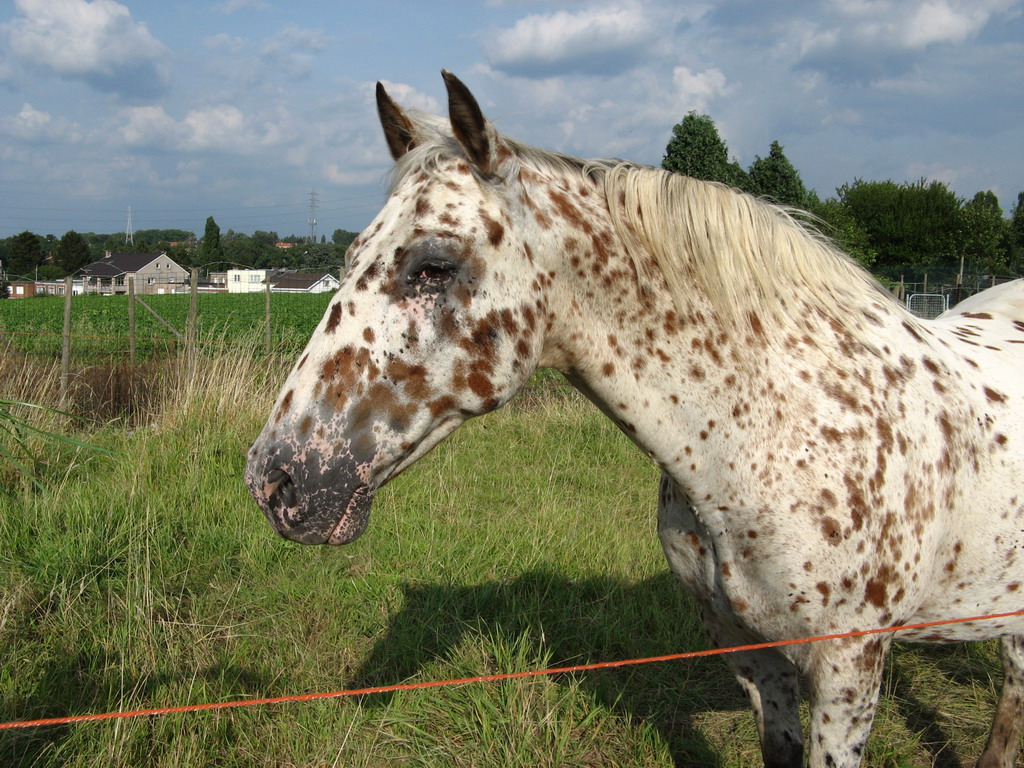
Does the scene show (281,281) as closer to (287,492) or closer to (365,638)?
(365,638)

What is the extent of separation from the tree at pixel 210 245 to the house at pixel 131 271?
13.4 feet

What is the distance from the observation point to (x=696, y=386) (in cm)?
191

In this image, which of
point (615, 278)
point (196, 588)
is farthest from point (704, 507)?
point (196, 588)

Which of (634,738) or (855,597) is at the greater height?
(855,597)

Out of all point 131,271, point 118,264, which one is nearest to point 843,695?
point 131,271

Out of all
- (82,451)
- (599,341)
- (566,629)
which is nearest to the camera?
(599,341)

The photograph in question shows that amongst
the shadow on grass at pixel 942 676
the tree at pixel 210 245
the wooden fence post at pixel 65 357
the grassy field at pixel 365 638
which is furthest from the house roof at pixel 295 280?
the shadow on grass at pixel 942 676

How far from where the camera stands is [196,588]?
377 centimetres

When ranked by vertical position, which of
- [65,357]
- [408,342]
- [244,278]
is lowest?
[65,357]

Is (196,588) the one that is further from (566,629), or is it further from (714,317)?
(714,317)

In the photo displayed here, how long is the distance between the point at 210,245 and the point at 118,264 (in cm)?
1200

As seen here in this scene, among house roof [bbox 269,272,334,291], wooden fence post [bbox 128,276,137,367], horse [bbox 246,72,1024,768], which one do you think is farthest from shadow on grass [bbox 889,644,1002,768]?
house roof [bbox 269,272,334,291]

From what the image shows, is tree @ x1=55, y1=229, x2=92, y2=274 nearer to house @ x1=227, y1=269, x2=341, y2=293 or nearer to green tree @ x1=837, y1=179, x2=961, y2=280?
house @ x1=227, y1=269, x2=341, y2=293

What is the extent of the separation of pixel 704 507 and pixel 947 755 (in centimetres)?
228
